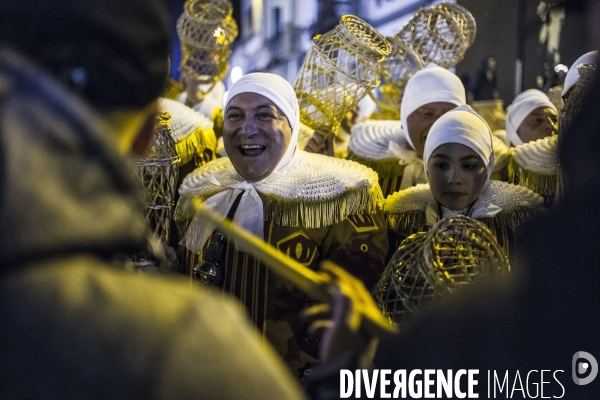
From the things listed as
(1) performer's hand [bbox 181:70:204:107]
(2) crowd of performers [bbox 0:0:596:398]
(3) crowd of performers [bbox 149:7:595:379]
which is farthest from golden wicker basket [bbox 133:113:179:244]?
(1) performer's hand [bbox 181:70:204:107]

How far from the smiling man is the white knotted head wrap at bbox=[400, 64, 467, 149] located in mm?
1006

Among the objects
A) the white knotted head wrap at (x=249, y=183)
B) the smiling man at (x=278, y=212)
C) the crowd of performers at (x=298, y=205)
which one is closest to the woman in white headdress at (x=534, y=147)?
the crowd of performers at (x=298, y=205)

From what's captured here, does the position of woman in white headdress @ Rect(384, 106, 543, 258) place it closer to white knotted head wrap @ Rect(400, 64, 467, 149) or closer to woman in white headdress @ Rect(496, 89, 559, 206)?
woman in white headdress @ Rect(496, 89, 559, 206)

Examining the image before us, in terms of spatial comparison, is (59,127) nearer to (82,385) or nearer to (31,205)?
(31,205)

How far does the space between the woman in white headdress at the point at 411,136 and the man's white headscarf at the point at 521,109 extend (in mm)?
689

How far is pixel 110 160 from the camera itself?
96cm

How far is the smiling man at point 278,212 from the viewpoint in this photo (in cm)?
284

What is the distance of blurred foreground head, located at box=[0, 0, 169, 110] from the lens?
103cm

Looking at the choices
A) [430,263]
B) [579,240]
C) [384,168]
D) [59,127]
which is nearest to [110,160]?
[59,127]

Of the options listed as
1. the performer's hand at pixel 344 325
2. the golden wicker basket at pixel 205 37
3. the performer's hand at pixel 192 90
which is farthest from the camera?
the performer's hand at pixel 192 90

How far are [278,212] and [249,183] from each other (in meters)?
0.23

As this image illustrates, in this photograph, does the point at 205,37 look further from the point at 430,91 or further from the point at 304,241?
the point at 304,241

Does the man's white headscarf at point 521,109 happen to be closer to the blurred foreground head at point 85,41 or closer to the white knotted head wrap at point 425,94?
the white knotted head wrap at point 425,94

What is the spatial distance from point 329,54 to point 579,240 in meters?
2.70
